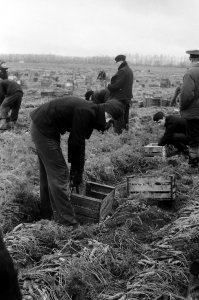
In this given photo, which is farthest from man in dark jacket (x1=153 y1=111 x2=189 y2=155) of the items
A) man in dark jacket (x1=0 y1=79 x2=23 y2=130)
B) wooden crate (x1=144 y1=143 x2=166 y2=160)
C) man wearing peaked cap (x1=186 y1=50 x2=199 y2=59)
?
man in dark jacket (x1=0 y1=79 x2=23 y2=130)

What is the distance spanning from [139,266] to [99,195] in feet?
5.63

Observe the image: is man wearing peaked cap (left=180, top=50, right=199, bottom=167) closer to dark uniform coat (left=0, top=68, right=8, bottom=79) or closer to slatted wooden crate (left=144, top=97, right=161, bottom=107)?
dark uniform coat (left=0, top=68, right=8, bottom=79)

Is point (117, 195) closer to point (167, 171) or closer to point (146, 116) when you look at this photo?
point (167, 171)

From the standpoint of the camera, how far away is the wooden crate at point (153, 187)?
611 cm

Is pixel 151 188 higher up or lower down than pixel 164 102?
lower down

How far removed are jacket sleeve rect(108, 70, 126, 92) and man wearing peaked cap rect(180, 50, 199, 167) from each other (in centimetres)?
259

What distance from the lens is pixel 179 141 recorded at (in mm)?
8727

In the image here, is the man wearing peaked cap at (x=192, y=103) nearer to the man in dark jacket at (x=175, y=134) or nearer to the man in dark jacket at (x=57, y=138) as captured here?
the man in dark jacket at (x=175, y=134)

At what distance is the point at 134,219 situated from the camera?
5566mm

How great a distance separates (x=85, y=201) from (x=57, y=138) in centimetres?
83

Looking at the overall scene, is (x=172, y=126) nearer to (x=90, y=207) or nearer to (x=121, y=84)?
(x=121, y=84)

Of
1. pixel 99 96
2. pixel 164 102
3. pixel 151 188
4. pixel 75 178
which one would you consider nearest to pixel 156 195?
pixel 151 188

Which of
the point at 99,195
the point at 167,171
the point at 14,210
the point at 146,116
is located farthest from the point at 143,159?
the point at 146,116

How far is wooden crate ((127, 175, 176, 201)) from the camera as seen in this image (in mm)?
6106
